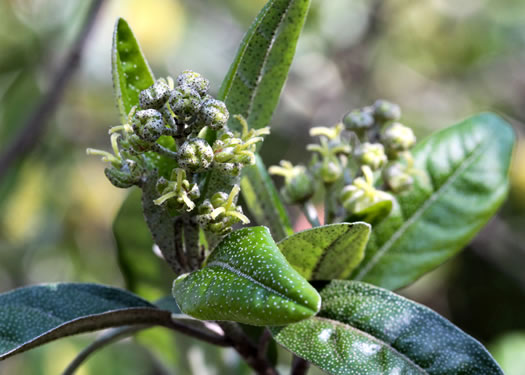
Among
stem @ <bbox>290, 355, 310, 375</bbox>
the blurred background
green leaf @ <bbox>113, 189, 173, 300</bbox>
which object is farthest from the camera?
the blurred background

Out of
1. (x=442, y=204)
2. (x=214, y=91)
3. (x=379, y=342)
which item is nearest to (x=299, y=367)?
(x=379, y=342)

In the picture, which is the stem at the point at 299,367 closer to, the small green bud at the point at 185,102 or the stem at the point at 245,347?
the stem at the point at 245,347

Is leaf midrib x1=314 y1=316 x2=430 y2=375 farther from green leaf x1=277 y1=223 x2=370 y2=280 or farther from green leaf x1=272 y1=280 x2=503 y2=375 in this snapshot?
green leaf x1=277 y1=223 x2=370 y2=280

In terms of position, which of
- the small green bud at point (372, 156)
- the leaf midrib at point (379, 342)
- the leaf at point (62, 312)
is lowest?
the leaf midrib at point (379, 342)

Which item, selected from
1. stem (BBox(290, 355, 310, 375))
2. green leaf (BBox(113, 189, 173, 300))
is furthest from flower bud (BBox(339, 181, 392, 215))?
green leaf (BBox(113, 189, 173, 300))

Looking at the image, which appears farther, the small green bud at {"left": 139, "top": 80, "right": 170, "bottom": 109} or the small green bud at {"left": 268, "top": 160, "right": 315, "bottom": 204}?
the small green bud at {"left": 268, "top": 160, "right": 315, "bottom": 204}

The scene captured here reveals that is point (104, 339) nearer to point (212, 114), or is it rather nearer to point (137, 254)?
point (137, 254)

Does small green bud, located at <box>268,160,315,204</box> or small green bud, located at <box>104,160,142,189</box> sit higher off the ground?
small green bud, located at <box>104,160,142,189</box>

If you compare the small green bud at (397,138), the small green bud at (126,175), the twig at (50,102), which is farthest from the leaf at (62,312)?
the twig at (50,102)
